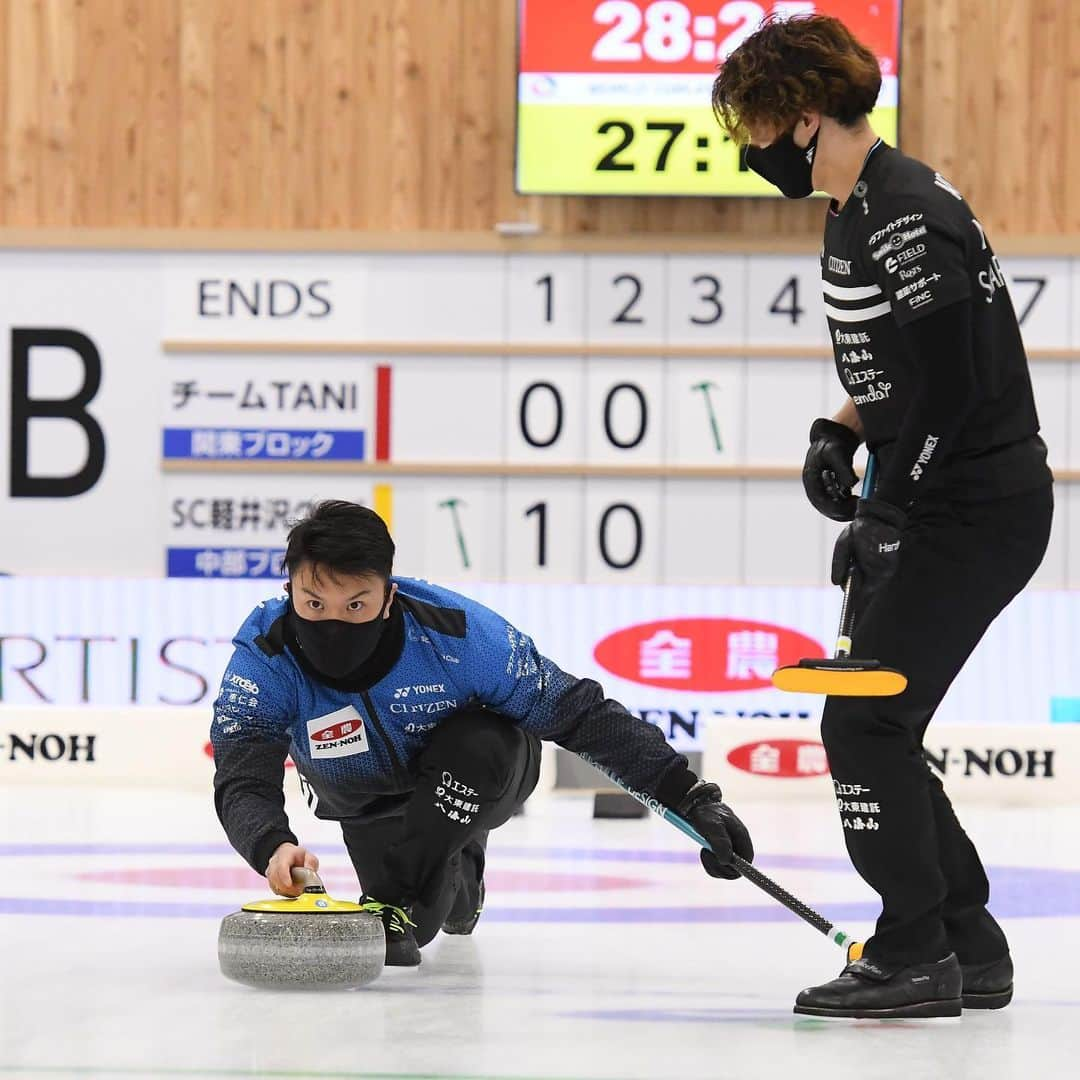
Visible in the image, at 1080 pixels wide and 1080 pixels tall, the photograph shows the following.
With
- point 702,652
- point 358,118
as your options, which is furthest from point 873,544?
point 358,118

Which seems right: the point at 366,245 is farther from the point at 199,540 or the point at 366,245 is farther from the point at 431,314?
the point at 199,540

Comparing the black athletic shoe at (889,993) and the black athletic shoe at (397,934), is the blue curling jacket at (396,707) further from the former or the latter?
the black athletic shoe at (889,993)

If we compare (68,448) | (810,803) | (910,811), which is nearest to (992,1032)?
(910,811)

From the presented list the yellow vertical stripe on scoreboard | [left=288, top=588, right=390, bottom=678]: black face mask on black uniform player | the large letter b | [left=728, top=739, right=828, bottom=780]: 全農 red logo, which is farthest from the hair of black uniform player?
the large letter b

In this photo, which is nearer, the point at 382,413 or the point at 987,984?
the point at 987,984

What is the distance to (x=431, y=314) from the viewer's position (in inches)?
398

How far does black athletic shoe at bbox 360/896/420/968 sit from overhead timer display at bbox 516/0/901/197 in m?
6.88

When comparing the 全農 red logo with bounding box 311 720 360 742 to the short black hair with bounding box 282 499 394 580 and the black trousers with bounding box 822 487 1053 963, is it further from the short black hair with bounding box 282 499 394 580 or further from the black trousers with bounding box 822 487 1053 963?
the black trousers with bounding box 822 487 1053 963

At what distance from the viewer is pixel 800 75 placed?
3.01 meters

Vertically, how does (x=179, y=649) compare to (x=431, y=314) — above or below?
below

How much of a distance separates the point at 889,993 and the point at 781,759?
16.1 ft

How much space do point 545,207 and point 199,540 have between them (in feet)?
8.18

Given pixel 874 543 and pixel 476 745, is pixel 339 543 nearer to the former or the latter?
pixel 476 745

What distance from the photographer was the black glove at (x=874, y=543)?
289 cm
